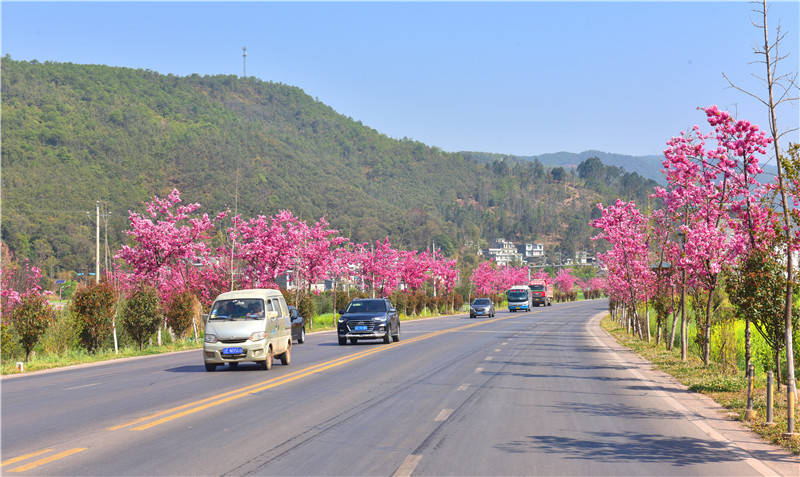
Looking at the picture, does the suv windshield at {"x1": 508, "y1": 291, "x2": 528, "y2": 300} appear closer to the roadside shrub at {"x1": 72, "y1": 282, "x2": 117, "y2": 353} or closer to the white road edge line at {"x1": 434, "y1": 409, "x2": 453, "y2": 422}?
the roadside shrub at {"x1": 72, "y1": 282, "x2": 117, "y2": 353}

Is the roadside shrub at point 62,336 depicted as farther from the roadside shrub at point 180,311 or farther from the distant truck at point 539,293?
the distant truck at point 539,293

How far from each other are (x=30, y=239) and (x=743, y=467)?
10184 centimetres

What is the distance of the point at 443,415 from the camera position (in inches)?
502

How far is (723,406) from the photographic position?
14.2 meters

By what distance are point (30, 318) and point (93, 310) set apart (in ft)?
11.8

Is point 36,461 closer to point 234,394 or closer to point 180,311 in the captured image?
point 234,394

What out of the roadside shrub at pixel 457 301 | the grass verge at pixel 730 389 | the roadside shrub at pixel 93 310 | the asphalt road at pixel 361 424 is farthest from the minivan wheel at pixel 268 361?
the roadside shrub at pixel 457 301

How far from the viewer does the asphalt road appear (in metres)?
8.92

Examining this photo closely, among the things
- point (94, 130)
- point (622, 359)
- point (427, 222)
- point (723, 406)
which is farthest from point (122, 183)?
point (723, 406)

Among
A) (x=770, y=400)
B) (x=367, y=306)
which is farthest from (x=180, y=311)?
(x=770, y=400)

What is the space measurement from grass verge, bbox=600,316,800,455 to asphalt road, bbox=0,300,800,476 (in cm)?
69

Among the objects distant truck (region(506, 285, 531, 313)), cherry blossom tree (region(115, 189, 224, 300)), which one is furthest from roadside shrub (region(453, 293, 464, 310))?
cherry blossom tree (region(115, 189, 224, 300))

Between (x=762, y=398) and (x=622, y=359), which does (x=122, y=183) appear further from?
(x=762, y=398)

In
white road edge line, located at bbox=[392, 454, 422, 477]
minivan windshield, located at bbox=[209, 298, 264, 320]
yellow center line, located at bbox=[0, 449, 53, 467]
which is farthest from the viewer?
minivan windshield, located at bbox=[209, 298, 264, 320]
